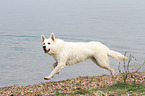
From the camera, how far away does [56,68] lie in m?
11.8

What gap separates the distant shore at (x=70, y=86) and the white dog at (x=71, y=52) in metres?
0.73

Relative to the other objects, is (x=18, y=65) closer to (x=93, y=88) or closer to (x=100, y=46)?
(x=100, y=46)

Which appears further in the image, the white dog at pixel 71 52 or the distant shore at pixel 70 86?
the white dog at pixel 71 52

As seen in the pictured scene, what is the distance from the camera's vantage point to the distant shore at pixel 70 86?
34.0 ft

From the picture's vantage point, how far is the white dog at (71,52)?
11828 mm

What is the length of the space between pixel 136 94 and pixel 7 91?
434 cm

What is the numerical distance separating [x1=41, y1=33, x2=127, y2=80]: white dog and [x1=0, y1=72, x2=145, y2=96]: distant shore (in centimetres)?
73

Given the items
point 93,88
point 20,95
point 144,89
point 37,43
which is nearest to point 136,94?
point 144,89

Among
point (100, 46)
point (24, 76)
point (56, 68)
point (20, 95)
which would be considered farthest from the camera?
point (24, 76)

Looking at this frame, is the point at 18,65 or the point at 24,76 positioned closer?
the point at 24,76

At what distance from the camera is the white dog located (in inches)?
466

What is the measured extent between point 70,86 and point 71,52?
6.37 ft

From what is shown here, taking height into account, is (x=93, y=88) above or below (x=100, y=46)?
below

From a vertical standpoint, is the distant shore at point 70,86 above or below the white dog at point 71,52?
below
